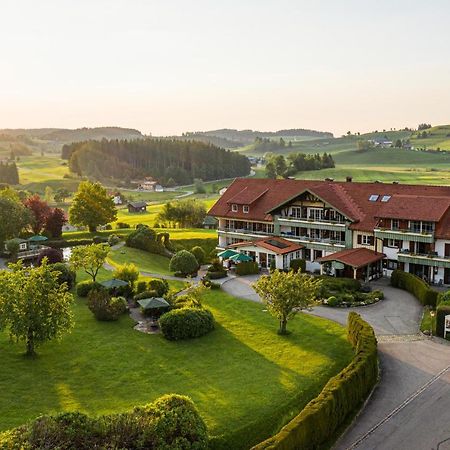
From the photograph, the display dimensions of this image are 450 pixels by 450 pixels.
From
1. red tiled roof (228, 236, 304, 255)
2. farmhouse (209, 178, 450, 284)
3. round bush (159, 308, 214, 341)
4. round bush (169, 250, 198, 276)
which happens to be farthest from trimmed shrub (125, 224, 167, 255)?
round bush (159, 308, 214, 341)

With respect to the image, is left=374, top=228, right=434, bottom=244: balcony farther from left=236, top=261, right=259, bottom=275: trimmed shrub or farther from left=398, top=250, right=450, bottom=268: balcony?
left=236, top=261, right=259, bottom=275: trimmed shrub

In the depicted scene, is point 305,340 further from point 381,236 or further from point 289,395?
point 381,236

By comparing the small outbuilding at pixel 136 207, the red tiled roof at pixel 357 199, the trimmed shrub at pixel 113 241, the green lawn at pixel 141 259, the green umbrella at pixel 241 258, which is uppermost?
the red tiled roof at pixel 357 199

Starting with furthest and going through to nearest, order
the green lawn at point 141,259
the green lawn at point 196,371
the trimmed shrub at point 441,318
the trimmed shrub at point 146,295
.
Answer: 1. the green lawn at point 141,259
2. the trimmed shrub at point 146,295
3. the trimmed shrub at point 441,318
4. the green lawn at point 196,371

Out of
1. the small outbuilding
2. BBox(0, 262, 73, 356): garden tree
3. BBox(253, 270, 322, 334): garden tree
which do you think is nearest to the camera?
BBox(0, 262, 73, 356): garden tree

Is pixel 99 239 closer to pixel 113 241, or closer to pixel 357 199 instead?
pixel 113 241

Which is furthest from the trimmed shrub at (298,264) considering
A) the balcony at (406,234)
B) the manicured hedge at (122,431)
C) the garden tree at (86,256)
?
the manicured hedge at (122,431)

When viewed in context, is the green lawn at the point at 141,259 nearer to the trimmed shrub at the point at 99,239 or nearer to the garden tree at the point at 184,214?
the trimmed shrub at the point at 99,239

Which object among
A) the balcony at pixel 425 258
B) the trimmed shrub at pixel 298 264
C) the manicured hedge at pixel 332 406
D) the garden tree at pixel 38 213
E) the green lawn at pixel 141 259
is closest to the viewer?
the manicured hedge at pixel 332 406
